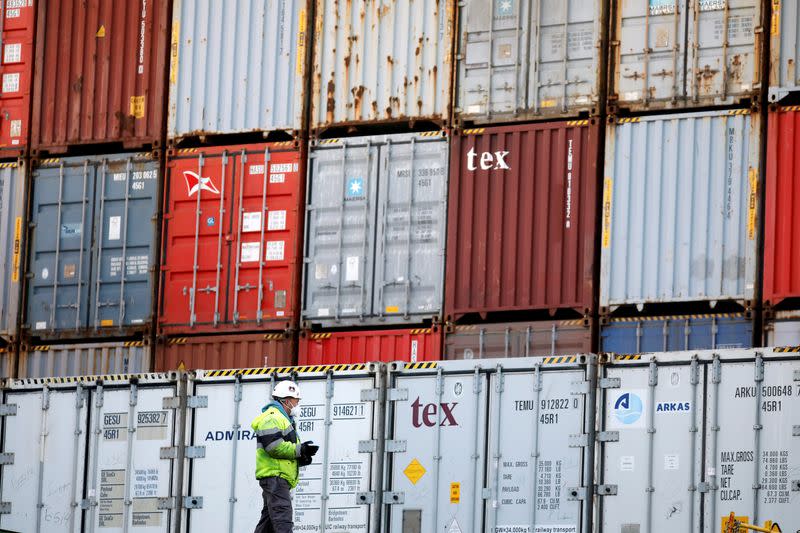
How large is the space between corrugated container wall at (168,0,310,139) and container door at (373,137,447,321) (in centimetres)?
189

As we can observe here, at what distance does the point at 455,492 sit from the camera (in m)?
19.6

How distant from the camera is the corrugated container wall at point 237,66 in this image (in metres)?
25.0

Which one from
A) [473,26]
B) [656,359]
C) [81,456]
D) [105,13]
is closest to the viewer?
[656,359]

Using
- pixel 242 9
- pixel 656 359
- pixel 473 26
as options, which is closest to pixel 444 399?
pixel 656 359

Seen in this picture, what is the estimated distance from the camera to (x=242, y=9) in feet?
83.5

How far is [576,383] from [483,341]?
Result: 397cm

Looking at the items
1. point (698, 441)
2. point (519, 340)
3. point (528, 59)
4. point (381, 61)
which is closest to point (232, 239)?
point (381, 61)

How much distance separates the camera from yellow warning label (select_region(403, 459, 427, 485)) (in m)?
19.8

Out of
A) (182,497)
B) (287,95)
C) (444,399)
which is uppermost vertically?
(287,95)

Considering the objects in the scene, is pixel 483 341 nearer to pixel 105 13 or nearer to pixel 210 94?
pixel 210 94

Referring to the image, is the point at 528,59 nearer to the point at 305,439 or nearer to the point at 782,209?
the point at 782,209

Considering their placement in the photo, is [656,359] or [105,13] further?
[105,13]

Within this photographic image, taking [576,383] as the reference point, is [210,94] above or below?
above

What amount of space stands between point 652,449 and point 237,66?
9.96 meters
